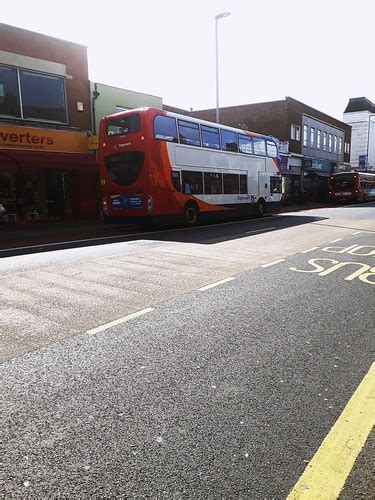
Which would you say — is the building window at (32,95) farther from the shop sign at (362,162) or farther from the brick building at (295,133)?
the shop sign at (362,162)

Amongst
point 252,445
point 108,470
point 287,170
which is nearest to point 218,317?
point 252,445

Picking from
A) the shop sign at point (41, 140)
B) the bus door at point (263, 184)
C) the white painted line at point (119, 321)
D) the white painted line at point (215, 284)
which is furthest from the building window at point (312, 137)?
the white painted line at point (119, 321)

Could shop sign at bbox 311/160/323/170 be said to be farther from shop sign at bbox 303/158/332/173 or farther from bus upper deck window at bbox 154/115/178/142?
bus upper deck window at bbox 154/115/178/142

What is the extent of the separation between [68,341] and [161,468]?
2.16 meters

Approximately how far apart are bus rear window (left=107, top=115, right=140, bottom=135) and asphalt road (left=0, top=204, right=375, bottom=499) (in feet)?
27.8

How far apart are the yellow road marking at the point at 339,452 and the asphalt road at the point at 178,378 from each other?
0.05 metres

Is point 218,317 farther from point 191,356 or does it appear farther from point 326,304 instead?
point 326,304

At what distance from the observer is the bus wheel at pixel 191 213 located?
15867 millimetres

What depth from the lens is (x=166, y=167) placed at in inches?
575

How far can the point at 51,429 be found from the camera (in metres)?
2.61

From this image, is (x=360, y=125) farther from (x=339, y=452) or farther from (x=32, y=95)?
(x=339, y=452)

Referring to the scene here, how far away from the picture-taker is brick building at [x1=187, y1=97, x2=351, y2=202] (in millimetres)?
37375

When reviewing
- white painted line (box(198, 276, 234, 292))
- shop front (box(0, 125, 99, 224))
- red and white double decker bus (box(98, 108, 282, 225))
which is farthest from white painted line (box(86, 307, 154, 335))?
shop front (box(0, 125, 99, 224))

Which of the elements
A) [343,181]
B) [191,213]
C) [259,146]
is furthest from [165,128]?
[343,181]
